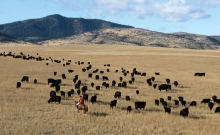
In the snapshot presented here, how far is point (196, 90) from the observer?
35.3 metres

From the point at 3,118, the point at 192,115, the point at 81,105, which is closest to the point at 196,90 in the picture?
the point at 192,115

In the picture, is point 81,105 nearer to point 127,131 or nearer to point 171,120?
point 127,131

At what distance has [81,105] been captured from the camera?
68.3 feet

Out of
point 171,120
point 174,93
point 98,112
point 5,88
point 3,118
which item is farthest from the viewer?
point 174,93

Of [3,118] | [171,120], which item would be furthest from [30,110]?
Result: [171,120]

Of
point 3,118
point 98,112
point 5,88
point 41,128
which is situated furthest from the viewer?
point 5,88

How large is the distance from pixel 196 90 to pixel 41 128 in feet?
77.0

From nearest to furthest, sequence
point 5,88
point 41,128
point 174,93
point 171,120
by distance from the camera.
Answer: point 41,128 → point 171,120 → point 5,88 → point 174,93

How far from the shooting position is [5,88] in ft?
99.5

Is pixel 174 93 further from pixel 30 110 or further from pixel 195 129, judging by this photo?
pixel 30 110

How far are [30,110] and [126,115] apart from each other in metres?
6.87

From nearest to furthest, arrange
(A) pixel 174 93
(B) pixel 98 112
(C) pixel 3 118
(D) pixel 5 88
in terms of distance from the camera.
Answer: (C) pixel 3 118, (B) pixel 98 112, (D) pixel 5 88, (A) pixel 174 93

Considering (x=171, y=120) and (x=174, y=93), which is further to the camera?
(x=174, y=93)

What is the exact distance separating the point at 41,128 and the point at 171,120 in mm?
8940
